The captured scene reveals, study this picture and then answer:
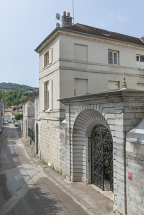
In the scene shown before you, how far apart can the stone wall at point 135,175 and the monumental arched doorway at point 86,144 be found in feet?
7.62

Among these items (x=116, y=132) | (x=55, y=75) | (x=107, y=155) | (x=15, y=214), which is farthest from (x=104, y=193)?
(x=55, y=75)

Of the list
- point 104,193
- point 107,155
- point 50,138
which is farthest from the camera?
point 50,138

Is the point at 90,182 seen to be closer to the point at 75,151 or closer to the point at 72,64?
the point at 75,151

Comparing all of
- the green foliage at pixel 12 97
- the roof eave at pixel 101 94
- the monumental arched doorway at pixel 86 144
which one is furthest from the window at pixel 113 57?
the green foliage at pixel 12 97

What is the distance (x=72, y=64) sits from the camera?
40.5 feet

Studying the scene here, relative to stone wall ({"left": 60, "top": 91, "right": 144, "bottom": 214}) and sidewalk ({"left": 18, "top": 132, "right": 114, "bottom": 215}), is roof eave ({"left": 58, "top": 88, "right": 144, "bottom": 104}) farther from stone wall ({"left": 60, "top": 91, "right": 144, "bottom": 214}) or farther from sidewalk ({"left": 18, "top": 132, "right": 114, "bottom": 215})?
sidewalk ({"left": 18, "top": 132, "right": 114, "bottom": 215})

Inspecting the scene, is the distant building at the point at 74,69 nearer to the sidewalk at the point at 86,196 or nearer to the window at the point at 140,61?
the window at the point at 140,61

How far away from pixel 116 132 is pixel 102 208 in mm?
3146

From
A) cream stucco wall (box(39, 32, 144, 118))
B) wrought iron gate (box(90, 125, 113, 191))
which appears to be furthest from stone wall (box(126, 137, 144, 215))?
cream stucco wall (box(39, 32, 144, 118))

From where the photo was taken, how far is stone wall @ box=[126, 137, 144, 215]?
5516mm

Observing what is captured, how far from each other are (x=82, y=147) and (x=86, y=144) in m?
0.40

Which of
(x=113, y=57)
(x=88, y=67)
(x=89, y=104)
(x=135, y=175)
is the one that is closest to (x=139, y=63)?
(x=113, y=57)

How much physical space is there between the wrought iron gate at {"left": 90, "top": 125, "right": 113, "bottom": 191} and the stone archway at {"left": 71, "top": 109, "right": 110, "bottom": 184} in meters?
0.27

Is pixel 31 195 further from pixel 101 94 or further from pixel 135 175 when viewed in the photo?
pixel 101 94
